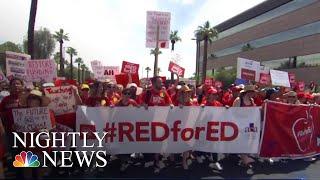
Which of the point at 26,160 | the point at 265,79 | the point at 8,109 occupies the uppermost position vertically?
the point at 265,79

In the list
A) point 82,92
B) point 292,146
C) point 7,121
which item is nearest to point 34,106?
point 7,121

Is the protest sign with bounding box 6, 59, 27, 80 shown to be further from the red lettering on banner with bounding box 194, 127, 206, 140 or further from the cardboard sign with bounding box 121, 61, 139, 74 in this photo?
the red lettering on banner with bounding box 194, 127, 206, 140

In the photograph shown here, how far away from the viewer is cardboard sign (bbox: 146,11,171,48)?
12281mm

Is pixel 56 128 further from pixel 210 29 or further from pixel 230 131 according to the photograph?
pixel 210 29

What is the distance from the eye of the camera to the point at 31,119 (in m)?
7.86

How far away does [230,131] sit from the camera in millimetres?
9492

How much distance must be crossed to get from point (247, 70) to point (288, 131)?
372 cm

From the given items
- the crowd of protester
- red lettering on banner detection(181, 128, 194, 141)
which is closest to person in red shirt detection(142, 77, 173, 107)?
the crowd of protester

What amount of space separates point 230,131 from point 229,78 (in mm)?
73130

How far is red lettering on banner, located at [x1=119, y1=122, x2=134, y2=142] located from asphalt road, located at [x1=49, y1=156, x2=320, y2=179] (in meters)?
0.57

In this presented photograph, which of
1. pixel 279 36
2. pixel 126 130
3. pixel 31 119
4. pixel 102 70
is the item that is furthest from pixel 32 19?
pixel 279 36

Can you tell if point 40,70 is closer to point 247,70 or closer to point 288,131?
point 288,131

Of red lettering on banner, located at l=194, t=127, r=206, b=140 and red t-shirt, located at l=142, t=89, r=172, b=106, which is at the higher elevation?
red t-shirt, located at l=142, t=89, r=172, b=106

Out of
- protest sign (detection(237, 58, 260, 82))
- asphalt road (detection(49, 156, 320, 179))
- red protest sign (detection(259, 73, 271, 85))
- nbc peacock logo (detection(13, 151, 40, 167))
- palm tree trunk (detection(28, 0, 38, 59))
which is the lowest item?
asphalt road (detection(49, 156, 320, 179))
